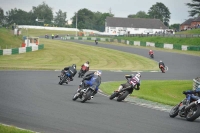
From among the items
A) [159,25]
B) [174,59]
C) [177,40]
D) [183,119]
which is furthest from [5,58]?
[159,25]

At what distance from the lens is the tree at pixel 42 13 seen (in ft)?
510

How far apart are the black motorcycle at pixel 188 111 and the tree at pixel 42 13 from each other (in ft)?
458

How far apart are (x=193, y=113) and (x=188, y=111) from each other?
12.6 inches

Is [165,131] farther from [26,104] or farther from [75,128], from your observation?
[26,104]

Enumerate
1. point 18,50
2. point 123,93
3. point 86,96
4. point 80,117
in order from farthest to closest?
point 18,50, point 123,93, point 86,96, point 80,117

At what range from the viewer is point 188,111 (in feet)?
44.4

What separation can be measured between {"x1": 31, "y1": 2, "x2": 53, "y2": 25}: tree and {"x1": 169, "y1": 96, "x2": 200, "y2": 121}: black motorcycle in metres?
140

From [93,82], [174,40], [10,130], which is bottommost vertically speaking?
[10,130]

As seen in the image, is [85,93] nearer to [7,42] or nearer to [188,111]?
[188,111]

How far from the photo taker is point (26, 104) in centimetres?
1488

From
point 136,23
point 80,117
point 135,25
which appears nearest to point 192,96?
point 80,117

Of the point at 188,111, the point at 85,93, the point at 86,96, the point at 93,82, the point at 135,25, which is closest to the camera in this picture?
the point at 188,111

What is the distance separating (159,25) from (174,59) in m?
101

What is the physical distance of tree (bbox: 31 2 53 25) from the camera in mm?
155600
